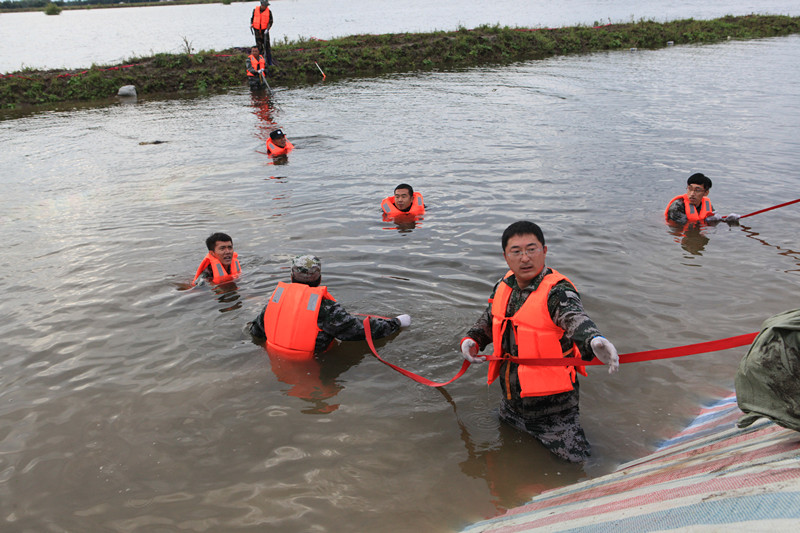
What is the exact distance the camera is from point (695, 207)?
8922 mm

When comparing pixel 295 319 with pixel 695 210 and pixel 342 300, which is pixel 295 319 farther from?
pixel 695 210

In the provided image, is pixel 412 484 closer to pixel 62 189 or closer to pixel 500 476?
pixel 500 476

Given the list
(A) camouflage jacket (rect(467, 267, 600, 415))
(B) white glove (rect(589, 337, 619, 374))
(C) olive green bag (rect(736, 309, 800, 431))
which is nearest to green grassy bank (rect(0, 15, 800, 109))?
(A) camouflage jacket (rect(467, 267, 600, 415))

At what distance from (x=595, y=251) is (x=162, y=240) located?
650 cm

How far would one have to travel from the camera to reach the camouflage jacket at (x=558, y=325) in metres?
3.57

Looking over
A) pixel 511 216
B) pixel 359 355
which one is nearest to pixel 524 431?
pixel 359 355

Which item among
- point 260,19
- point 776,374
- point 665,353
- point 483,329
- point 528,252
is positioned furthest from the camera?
point 260,19

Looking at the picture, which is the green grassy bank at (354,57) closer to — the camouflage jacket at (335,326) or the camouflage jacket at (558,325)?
the camouflage jacket at (335,326)

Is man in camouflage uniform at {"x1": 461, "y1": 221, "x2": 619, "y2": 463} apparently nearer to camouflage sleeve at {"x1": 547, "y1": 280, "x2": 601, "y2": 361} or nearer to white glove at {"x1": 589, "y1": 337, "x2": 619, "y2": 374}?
camouflage sleeve at {"x1": 547, "y1": 280, "x2": 601, "y2": 361}

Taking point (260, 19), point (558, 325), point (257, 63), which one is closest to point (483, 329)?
point (558, 325)

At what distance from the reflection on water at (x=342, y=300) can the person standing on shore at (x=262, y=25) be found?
811cm

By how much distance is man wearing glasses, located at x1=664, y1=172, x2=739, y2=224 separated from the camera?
29.0 feet

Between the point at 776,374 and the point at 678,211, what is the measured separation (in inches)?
283

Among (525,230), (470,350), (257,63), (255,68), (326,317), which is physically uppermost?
(257,63)
